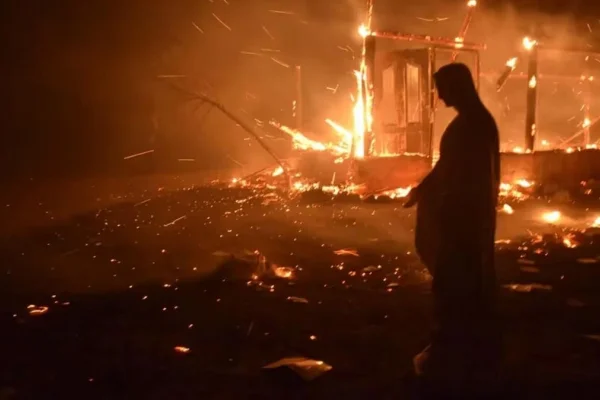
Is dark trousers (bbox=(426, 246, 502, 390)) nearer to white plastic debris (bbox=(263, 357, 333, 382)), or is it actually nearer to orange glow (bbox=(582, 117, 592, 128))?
white plastic debris (bbox=(263, 357, 333, 382))

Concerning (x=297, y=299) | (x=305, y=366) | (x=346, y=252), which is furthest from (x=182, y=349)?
(x=346, y=252)

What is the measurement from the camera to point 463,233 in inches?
128

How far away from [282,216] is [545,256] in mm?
4070

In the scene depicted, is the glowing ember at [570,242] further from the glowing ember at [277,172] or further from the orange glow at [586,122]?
the orange glow at [586,122]

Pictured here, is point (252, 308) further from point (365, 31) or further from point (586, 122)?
point (586, 122)

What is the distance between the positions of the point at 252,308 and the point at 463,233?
2.29 m

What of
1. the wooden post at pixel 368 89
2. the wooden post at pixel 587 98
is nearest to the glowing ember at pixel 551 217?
the wooden post at pixel 368 89

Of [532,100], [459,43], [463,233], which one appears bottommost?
[463,233]

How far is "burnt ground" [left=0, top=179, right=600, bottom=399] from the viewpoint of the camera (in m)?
3.68

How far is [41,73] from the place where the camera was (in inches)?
697

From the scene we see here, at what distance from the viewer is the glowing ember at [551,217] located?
8789 mm

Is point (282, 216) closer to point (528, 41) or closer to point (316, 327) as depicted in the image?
point (316, 327)

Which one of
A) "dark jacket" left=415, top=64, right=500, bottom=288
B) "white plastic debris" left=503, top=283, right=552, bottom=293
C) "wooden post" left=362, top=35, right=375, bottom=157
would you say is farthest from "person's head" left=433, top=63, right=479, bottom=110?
"wooden post" left=362, top=35, right=375, bottom=157

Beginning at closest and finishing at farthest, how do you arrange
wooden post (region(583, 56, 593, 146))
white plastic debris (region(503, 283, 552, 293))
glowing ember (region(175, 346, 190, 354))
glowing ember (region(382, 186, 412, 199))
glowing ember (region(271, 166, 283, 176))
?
1. glowing ember (region(175, 346, 190, 354))
2. white plastic debris (region(503, 283, 552, 293))
3. glowing ember (region(382, 186, 412, 199))
4. glowing ember (region(271, 166, 283, 176))
5. wooden post (region(583, 56, 593, 146))
